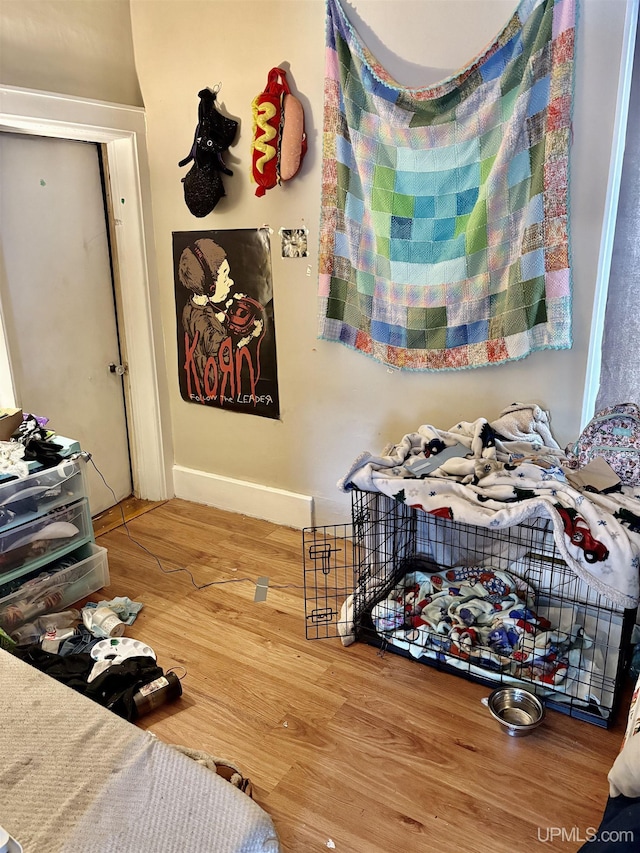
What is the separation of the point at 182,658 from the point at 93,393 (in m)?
1.59

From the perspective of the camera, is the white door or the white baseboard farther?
the white baseboard

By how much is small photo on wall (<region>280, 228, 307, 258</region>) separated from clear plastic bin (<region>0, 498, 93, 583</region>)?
1408 mm

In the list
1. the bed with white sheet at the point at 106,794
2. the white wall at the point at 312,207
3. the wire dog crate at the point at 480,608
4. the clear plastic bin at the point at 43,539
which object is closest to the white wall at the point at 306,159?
the white wall at the point at 312,207

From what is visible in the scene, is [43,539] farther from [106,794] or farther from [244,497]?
[106,794]

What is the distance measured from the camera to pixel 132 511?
139 inches

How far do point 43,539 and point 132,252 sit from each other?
155 cm

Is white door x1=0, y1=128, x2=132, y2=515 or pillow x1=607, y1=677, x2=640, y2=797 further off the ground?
white door x1=0, y1=128, x2=132, y2=515

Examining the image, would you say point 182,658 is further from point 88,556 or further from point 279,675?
point 88,556

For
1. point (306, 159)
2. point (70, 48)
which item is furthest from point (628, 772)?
point (70, 48)

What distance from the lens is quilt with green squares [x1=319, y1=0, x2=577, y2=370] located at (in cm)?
224

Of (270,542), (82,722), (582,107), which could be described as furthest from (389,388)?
(82,722)

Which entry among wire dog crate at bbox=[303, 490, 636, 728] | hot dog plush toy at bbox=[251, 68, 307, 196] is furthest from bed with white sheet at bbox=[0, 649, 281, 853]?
hot dog plush toy at bbox=[251, 68, 307, 196]

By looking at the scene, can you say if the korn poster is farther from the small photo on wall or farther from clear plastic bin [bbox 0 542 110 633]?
clear plastic bin [bbox 0 542 110 633]

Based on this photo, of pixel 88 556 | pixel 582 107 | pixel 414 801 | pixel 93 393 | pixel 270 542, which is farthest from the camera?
pixel 93 393
